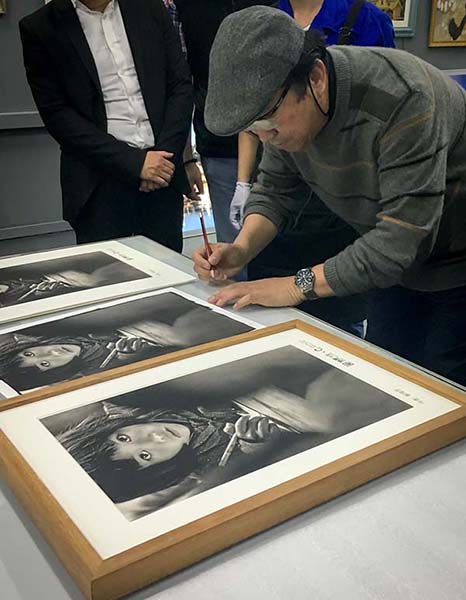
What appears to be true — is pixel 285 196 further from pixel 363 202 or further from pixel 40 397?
pixel 40 397

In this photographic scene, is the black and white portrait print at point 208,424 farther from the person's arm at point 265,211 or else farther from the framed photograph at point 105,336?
the person's arm at point 265,211

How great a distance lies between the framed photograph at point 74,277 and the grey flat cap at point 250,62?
390 mm

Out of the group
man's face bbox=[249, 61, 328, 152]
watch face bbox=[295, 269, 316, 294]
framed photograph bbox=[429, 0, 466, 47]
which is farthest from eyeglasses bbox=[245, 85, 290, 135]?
framed photograph bbox=[429, 0, 466, 47]

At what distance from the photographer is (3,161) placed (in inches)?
116

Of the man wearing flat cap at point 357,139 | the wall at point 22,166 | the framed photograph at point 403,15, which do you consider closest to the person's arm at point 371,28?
the man wearing flat cap at point 357,139

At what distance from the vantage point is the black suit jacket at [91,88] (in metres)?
1.73

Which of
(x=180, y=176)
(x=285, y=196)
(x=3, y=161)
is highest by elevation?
(x=285, y=196)

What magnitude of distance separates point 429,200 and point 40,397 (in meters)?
0.58

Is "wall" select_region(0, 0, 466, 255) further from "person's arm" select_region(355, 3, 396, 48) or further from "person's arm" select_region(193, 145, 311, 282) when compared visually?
"person's arm" select_region(193, 145, 311, 282)

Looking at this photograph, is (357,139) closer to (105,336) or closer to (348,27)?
(105,336)

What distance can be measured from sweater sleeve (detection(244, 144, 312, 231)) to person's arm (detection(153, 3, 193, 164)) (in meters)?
0.64

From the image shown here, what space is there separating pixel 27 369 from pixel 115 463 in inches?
11.5

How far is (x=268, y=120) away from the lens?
930 mm

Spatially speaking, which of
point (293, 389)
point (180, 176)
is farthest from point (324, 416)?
point (180, 176)
